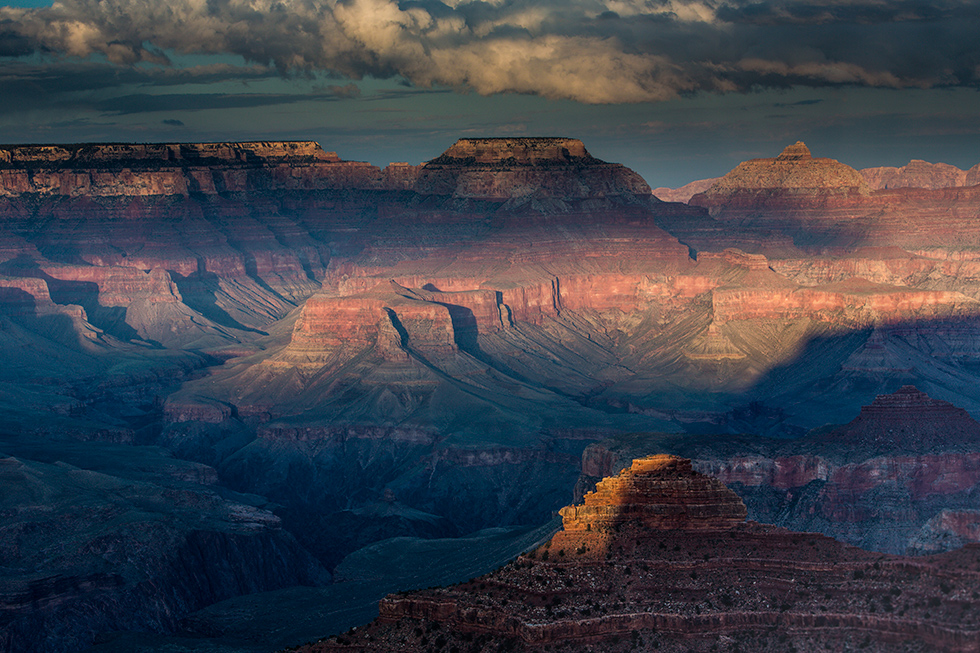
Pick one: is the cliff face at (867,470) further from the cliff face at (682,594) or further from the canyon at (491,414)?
the cliff face at (682,594)

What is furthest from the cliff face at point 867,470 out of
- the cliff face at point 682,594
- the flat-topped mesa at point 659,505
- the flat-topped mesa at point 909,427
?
the cliff face at point 682,594

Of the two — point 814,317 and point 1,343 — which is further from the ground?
point 814,317

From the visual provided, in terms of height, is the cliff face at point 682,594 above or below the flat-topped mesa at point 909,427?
below

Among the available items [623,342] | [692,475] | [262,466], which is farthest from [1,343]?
[692,475]

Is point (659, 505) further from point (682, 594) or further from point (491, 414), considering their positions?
point (491, 414)

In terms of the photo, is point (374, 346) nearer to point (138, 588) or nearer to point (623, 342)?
point (623, 342)

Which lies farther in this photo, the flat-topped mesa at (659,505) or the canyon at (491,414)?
the canyon at (491,414)
